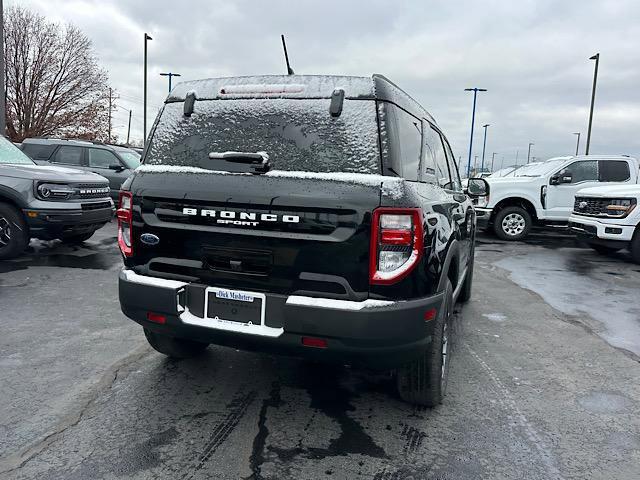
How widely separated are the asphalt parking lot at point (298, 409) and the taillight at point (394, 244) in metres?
0.98

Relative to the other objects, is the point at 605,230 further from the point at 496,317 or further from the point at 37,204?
the point at 37,204

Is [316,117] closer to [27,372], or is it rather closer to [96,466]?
[96,466]

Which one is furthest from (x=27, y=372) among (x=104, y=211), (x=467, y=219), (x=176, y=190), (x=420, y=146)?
(x=104, y=211)

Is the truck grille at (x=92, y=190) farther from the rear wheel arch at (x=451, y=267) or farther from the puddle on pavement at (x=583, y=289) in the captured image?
the puddle on pavement at (x=583, y=289)

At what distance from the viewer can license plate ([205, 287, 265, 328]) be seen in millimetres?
2633

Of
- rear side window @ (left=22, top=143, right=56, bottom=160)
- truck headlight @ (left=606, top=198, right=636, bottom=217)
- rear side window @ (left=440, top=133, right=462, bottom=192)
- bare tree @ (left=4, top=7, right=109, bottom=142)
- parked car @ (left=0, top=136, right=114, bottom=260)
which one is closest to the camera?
rear side window @ (left=440, top=133, right=462, bottom=192)

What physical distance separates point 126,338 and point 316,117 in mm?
2717

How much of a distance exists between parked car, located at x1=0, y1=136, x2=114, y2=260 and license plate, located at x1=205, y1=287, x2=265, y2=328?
5555 millimetres

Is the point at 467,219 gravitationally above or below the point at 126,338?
above

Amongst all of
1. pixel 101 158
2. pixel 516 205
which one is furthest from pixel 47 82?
pixel 516 205

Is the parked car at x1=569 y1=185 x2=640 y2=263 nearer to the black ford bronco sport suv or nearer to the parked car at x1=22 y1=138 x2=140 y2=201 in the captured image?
the black ford bronco sport suv

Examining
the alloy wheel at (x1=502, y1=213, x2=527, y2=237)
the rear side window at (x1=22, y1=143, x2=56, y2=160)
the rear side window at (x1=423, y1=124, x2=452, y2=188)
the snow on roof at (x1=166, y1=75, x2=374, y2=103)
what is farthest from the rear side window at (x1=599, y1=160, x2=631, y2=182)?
the rear side window at (x1=22, y1=143, x2=56, y2=160)

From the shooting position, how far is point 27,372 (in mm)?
3488

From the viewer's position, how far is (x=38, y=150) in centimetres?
1127
